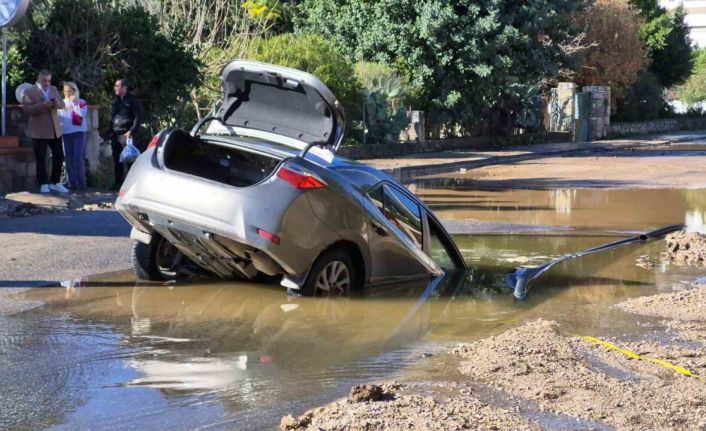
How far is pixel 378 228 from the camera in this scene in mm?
9719

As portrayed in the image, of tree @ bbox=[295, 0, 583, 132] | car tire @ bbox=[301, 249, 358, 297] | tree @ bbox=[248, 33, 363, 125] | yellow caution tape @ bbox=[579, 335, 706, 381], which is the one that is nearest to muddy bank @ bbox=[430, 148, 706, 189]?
tree @ bbox=[295, 0, 583, 132]

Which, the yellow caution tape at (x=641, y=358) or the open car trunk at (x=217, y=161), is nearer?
the yellow caution tape at (x=641, y=358)

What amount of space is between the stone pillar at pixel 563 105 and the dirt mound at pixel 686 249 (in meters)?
32.3

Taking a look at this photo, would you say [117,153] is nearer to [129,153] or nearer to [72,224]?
[129,153]

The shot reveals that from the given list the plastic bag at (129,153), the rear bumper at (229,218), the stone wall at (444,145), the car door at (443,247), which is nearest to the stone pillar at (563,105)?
the stone wall at (444,145)

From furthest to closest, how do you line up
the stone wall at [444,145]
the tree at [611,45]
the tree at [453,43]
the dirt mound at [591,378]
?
1. the tree at [611,45]
2. the tree at [453,43]
3. the stone wall at [444,145]
4. the dirt mound at [591,378]

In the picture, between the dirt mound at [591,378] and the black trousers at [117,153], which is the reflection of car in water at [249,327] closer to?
the dirt mound at [591,378]

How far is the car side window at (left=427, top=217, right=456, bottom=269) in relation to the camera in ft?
35.1

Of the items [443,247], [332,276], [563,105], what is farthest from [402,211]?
[563,105]

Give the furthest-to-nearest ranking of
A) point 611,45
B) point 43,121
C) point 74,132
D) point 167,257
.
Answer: point 611,45 < point 74,132 < point 43,121 < point 167,257

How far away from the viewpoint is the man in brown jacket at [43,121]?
1620 cm

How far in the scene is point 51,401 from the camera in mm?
6242

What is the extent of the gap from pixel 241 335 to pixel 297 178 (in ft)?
4.73

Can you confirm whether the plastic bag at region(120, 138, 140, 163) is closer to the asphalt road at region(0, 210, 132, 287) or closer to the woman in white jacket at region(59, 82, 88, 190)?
the woman in white jacket at region(59, 82, 88, 190)
